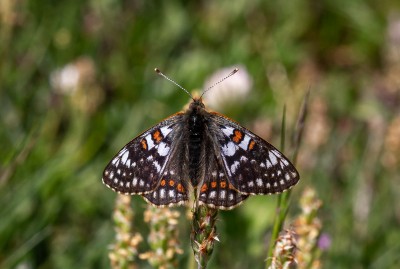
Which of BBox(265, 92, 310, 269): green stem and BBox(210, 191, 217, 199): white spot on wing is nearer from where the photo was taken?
BBox(265, 92, 310, 269): green stem

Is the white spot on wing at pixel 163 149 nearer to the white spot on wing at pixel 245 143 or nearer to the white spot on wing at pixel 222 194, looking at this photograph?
the white spot on wing at pixel 245 143

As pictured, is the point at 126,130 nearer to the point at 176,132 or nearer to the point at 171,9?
the point at 176,132

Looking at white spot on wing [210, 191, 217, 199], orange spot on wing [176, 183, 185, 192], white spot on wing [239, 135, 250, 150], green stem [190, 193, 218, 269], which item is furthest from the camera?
white spot on wing [239, 135, 250, 150]

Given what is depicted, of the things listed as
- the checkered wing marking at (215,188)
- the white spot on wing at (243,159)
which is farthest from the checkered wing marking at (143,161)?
the white spot on wing at (243,159)

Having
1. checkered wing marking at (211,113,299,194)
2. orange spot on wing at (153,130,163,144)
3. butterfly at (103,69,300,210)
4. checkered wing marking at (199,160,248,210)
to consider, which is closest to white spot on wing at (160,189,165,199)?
butterfly at (103,69,300,210)

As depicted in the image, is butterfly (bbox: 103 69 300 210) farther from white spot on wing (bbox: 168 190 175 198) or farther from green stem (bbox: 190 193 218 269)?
green stem (bbox: 190 193 218 269)

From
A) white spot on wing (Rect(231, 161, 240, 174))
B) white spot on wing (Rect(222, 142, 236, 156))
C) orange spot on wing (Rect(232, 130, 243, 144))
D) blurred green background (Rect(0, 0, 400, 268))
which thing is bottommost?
white spot on wing (Rect(231, 161, 240, 174))

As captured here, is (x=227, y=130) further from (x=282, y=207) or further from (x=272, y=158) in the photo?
(x=282, y=207)

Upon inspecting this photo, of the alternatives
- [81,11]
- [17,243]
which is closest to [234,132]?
[17,243]
